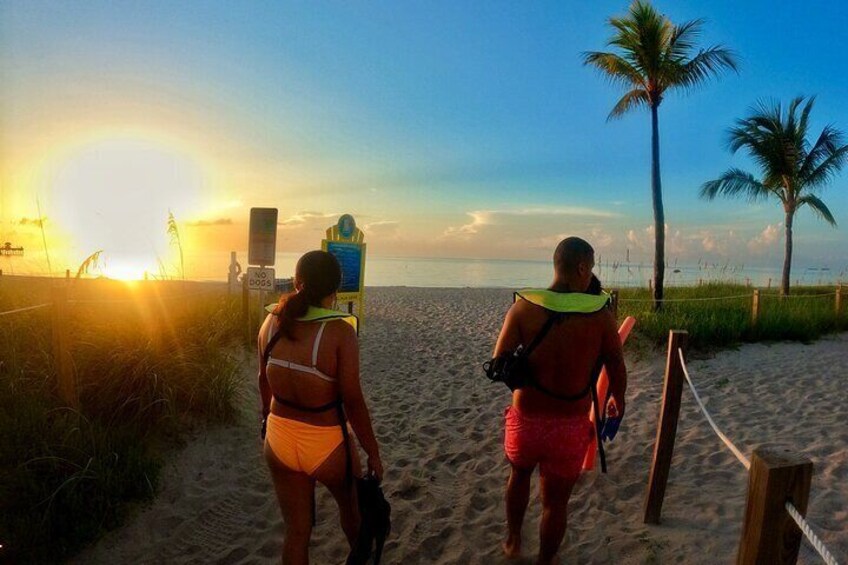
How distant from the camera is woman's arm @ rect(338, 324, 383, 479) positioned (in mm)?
2207

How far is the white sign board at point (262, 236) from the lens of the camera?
25.3 ft

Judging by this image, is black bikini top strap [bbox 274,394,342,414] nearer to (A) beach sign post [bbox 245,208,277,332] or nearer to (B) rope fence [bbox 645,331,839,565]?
(B) rope fence [bbox 645,331,839,565]

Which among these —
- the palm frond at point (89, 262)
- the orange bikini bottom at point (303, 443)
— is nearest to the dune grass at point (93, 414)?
the palm frond at point (89, 262)

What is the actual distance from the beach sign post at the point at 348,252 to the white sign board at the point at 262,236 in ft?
5.61

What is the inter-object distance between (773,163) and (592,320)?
16984mm

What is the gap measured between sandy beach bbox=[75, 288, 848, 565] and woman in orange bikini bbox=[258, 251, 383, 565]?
1270 millimetres

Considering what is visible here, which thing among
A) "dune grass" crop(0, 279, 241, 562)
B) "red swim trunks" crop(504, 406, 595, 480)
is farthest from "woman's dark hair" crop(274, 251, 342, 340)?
"dune grass" crop(0, 279, 241, 562)

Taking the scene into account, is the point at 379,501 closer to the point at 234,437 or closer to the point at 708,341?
the point at 234,437

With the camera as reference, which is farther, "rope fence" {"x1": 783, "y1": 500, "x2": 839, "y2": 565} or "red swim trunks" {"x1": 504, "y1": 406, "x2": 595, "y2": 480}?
"red swim trunks" {"x1": 504, "y1": 406, "x2": 595, "y2": 480}

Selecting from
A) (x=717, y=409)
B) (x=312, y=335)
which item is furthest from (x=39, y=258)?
(x=717, y=409)

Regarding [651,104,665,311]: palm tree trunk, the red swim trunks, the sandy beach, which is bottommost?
the sandy beach

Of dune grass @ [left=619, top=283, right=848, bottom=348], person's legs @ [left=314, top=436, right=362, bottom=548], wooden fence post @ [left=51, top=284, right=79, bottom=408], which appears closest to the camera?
person's legs @ [left=314, top=436, right=362, bottom=548]

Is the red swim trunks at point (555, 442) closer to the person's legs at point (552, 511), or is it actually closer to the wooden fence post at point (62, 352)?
the person's legs at point (552, 511)

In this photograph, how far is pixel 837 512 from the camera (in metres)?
3.53
